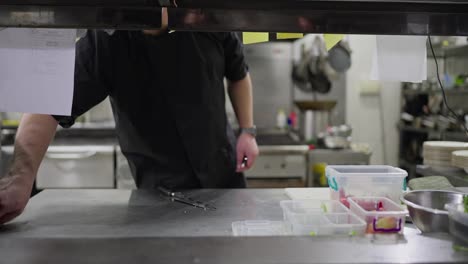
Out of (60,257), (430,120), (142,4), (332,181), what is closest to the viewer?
(60,257)

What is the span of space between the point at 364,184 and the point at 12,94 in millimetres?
797

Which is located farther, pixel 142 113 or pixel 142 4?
pixel 142 113

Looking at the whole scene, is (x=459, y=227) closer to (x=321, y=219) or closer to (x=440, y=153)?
(x=321, y=219)

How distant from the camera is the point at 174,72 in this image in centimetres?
143

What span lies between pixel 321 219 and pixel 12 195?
70 centimetres

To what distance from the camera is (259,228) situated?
86 centimetres

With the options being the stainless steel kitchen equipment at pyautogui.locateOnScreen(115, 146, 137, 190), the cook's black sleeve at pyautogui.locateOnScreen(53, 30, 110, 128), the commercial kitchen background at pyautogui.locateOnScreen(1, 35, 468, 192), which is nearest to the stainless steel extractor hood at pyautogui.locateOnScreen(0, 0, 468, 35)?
the cook's black sleeve at pyautogui.locateOnScreen(53, 30, 110, 128)

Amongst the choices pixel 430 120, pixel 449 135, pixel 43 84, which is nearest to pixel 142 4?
pixel 43 84

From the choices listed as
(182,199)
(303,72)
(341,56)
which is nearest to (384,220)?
(182,199)

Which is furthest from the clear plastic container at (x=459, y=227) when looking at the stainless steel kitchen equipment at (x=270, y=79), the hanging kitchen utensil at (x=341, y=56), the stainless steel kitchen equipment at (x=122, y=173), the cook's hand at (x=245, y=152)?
the stainless steel kitchen equipment at (x=270, y=79)

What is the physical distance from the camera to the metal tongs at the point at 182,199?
42.8 inches

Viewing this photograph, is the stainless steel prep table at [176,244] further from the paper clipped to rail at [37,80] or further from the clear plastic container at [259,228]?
the paper clipped to rail at [37,80]

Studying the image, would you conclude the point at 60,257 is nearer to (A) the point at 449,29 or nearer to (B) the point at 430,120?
(A) the point at 449,29

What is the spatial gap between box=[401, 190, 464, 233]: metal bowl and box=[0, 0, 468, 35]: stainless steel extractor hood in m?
0.36
